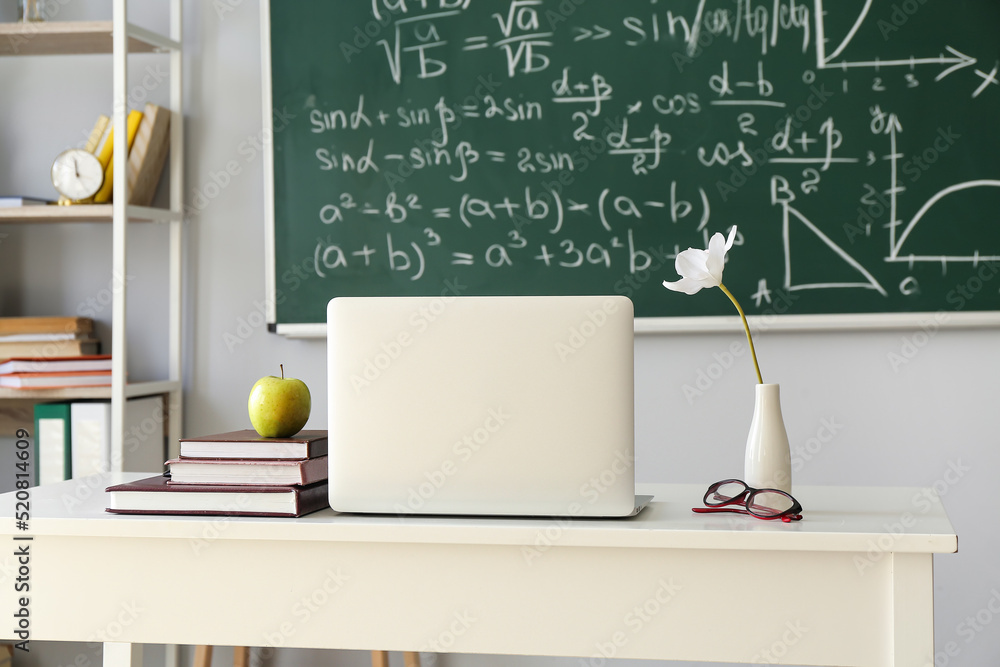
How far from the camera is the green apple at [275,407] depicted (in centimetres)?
123

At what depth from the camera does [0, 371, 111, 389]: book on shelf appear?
2.21 meters

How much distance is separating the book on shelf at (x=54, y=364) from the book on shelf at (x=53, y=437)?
10 centimetres

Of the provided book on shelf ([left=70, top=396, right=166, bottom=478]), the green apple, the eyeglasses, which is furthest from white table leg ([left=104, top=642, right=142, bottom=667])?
book on shelf ([left=70, top=396, right=166, bottom=478])

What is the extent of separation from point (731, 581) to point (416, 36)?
1.79m

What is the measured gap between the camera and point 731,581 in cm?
104

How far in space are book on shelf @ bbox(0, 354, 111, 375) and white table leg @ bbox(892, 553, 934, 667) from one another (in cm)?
194

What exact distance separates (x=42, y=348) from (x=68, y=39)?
0.80 m

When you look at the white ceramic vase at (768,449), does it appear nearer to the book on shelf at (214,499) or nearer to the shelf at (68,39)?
the book on shelf at (214,499)

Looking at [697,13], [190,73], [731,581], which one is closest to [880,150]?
[697,13]

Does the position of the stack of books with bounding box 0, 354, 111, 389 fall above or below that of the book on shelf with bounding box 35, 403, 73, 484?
above

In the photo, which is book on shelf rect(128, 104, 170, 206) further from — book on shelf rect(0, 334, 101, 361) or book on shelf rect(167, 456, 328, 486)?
book on shelf rect(167, 456, 328, 486)

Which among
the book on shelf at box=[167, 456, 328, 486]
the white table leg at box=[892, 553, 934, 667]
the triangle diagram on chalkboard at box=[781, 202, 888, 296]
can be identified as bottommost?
the white table leg at box=[892, 553, 934, 667]

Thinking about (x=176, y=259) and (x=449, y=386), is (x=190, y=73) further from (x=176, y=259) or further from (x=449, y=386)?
(x=449, y=386)

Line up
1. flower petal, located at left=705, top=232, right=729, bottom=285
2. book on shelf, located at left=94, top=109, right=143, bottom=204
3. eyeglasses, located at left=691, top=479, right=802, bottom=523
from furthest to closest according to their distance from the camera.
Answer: book on shelf, located at left=94, top=109, right=143, bottom=204
flower petal, located at left=705, top=232, right=729, bottom=285
eyeglasses, located at left=691, top=479, right=802, bottom=523
